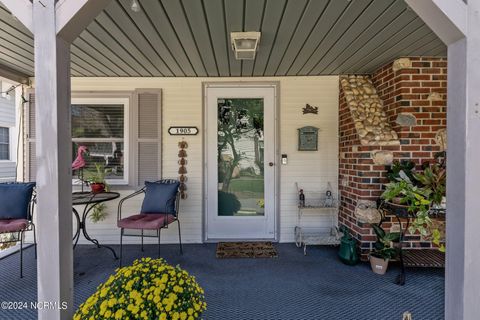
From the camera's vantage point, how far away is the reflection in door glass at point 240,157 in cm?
370

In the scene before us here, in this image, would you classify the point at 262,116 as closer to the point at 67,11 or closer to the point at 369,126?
the point at 369,126

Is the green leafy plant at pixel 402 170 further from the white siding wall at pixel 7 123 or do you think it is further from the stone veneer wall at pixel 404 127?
the white siding wall at pixel 7 123

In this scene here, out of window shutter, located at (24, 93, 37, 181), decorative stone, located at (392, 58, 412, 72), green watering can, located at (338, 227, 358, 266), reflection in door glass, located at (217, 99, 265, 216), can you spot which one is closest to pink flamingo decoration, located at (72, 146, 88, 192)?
window shutter, located at (24, 93, 37, 181)

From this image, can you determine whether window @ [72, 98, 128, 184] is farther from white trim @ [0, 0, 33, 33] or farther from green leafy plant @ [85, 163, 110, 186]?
white trim @ [0, 0, 33, 33]

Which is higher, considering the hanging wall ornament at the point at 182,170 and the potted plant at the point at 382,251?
the hanging wall ornament at the point at 182,170

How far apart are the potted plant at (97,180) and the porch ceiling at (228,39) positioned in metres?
1.31

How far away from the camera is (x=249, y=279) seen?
262cm

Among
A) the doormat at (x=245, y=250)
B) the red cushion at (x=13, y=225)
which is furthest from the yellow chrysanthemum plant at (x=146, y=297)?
the red cushion at (x=13, y=225)

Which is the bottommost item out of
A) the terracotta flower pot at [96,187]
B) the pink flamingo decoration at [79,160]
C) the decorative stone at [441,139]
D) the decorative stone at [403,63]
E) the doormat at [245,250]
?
the doormat at [245,250]

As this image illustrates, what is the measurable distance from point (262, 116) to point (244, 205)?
1278 millimetres

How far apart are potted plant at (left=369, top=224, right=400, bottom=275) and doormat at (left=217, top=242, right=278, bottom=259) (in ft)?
3.53

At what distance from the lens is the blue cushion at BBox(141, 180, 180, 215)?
10.6 ft

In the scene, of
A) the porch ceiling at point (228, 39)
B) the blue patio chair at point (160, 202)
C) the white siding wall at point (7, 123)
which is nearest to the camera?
the porch ceiling at point (228, 39)

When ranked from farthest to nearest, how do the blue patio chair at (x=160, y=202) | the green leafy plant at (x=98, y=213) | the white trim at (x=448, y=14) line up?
1. the green leafy plant at (x=98, y=213)
2. the blue patio chair at (x=160, y=202)
3. the white trim at (x=448, y=14)
